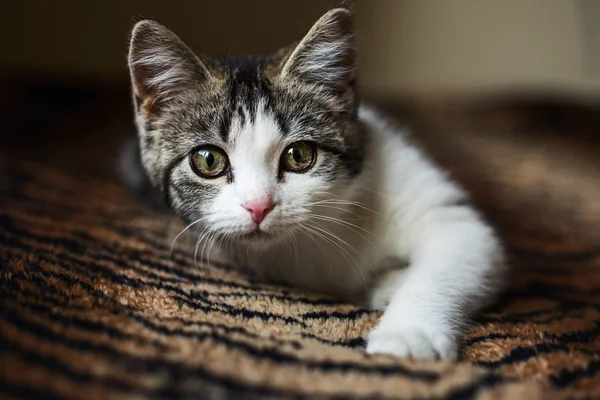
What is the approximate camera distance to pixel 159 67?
1063 millimetres

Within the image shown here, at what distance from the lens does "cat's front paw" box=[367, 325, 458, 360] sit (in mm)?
805

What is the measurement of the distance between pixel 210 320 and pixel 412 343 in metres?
0.30

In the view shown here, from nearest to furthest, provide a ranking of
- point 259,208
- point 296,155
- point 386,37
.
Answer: point 259,208 → point 296,155 → point 386,37

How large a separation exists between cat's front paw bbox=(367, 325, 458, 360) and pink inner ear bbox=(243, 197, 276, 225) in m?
0.25

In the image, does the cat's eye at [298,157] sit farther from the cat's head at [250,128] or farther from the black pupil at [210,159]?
the black pupil at [210,159]

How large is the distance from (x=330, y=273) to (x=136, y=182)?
74cm

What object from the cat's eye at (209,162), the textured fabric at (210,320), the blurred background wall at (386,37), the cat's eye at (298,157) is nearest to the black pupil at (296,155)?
the cat's eye at (298,157)

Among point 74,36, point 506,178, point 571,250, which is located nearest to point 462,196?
point 571,250

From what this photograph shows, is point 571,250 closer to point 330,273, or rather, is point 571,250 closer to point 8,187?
point 330,273

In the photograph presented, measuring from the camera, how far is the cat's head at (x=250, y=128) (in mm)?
966

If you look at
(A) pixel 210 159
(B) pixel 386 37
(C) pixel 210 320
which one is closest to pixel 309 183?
(A) pixel 210 159

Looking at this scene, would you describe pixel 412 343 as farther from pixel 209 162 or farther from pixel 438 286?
pixel 209 162

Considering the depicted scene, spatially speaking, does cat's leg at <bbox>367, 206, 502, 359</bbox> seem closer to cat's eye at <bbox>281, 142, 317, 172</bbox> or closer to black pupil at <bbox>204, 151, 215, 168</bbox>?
cat's eye at <bbox>281, 142, 317, 172</bbox>

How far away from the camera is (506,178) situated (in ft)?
6.35
